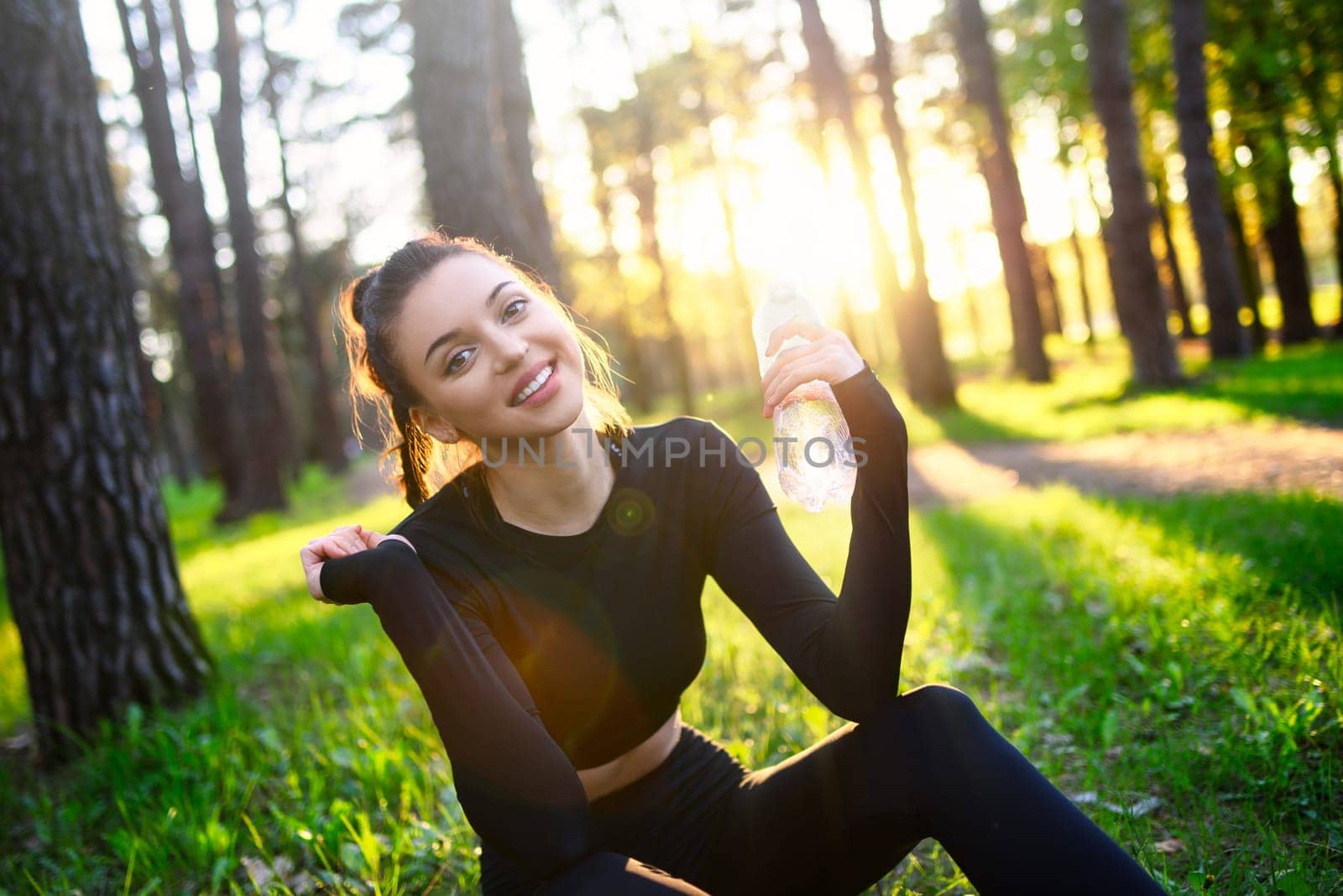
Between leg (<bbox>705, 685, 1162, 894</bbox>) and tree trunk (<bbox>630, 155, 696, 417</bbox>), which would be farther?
tree trunk (<bbox>630, 155, 696, 417</bbox>)

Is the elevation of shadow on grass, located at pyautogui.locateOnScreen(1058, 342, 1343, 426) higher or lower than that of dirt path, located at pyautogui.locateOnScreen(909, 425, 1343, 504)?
higher

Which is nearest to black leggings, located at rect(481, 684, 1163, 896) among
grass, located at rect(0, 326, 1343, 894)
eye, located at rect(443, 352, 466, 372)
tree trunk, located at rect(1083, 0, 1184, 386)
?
grass, located at rect(0, 326, 1343, 894)

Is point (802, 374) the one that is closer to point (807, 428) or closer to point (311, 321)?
point (807, 428)

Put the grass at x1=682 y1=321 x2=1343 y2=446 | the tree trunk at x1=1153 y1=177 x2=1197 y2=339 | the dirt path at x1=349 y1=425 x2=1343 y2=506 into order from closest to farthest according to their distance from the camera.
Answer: the dirt path at x1=349 y1=425 x2=1343 y2=506 → the grass at x1=682 y1=321 x2=1343 y2=446 → the tree trunk at x1=1153 y1=177 x2=1197 y2=339

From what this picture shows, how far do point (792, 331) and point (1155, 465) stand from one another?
6523 millimetres

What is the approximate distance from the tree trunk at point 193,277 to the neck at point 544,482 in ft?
46.2

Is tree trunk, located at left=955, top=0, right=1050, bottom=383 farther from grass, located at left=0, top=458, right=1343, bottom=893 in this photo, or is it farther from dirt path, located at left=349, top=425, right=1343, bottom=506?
grass, located at left=0, top=458, right=1343, bottom=893

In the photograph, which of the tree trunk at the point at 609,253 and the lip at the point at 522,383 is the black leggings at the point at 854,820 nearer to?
the lip at the point at 522,383

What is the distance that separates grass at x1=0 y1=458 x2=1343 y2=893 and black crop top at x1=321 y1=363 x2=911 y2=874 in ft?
1.97

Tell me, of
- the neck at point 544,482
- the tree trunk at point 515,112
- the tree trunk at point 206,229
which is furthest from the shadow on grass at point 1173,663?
the tree trunk at point 206,229

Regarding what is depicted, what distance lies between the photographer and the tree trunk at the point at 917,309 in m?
13.7

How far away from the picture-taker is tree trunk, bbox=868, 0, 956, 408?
45.1ft

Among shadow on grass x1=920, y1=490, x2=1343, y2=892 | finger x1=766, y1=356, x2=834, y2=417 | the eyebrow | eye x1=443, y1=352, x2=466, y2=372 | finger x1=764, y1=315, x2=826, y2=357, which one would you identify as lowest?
shadow on grass x1=920, y1=490, x2=1343, y2=892

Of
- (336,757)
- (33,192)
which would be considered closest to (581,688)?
(336,757)
